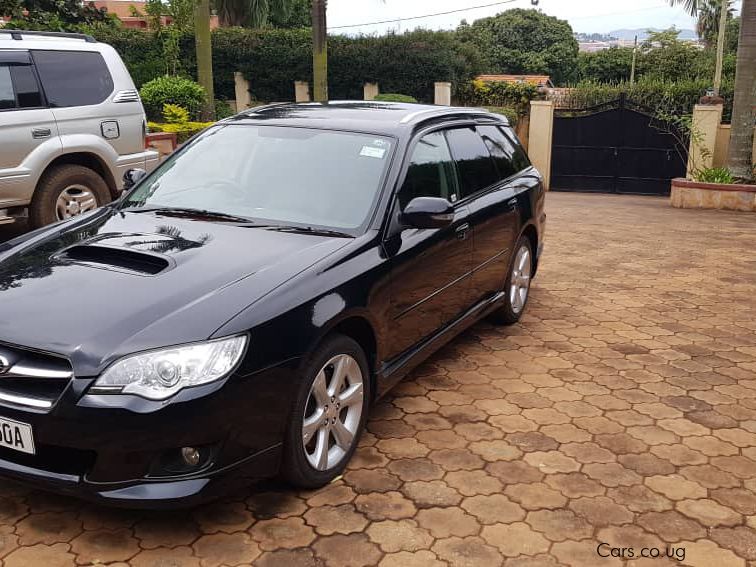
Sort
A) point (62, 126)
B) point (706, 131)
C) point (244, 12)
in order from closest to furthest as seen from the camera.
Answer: point (62, 126) → point (706, 131) → point (244, 12)

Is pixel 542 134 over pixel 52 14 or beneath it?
beneath

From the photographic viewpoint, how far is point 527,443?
4.11m

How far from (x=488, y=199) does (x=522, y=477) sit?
2187 mm

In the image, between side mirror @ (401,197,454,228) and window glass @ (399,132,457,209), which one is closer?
side mirror @ (401,197,454,228)

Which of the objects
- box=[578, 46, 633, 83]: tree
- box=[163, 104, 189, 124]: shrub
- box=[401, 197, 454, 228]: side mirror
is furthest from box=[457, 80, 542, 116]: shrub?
box=[578, 46, 633, 83]: tree

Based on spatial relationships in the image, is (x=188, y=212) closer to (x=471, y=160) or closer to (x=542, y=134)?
(x=471, y=160)

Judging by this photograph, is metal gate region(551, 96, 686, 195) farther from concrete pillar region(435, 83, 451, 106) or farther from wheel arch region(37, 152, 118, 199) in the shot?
wheel arch region(37, 152, 118, 199)

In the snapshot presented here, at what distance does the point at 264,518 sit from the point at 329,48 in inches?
1014

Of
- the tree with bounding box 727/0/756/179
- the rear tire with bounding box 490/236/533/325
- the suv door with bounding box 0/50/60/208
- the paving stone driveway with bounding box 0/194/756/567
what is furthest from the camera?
the tree with bounding box 727/0/756/179

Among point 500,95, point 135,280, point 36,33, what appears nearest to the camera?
point 135,280

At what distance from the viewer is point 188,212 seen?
13.7 ft

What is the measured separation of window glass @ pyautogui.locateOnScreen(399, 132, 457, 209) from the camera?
14.1 feet

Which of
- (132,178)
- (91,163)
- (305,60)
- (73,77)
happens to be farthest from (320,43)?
(132,178)

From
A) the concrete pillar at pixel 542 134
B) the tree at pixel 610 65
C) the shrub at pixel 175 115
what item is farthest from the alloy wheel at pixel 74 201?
the tree at pixel 610 65
